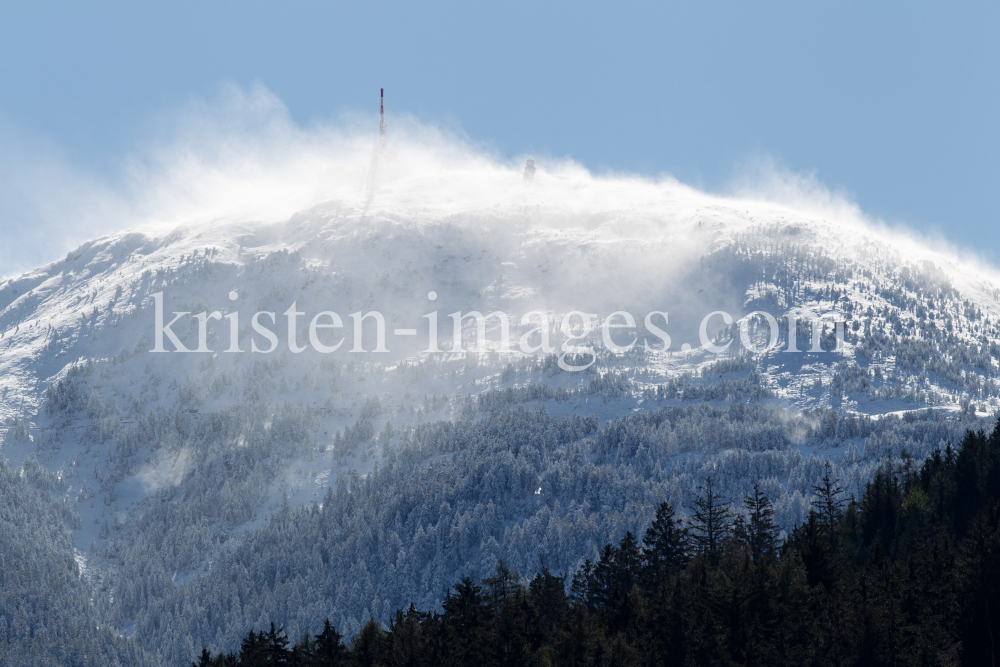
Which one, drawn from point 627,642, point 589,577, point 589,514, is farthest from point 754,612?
point 589,514

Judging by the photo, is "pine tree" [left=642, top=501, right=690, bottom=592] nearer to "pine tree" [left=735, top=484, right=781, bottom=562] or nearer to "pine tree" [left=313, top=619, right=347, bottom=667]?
"pine tree" [left=735, top=484, right=781, bottom=562]

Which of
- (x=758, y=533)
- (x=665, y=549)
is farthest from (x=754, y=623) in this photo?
(x=758, y=533)

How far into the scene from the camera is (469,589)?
200ft

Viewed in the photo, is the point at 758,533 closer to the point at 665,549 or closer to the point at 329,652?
the point at 665,549

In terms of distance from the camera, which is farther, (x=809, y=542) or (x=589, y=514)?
(x=589, y=514)

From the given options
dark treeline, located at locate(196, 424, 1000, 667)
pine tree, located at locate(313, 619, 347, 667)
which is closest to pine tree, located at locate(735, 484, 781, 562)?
dark treeline, located at locate(196, 424, 1000, 667)

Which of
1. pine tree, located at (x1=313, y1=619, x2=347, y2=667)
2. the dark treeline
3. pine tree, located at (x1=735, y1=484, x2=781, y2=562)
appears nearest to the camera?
the dark treeline

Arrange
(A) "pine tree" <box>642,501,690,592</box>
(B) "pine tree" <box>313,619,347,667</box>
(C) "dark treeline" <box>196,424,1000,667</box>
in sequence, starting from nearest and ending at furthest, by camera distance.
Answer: (C) "dark treeline" <box>196,424,1000,667</box> < (B) "pine tree" <box>313,619,347,667</box> < (A) "pine tree" <box>642,501,690,592</box>

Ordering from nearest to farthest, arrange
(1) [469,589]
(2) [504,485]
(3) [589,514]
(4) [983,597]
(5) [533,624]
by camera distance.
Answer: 1. (4) [983,597]
2. (5) [533,624]
3. (1) [469,589]
4. (3) [589,514]
5. (2) [504,485]

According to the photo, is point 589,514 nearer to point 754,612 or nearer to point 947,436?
point 947,436

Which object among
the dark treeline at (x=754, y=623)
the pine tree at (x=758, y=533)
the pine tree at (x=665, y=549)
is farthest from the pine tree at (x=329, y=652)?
the pine tree at (x=758, y=533)

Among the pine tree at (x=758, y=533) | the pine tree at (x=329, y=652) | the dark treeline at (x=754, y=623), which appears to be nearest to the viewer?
the dark treeline at (x=754, y=623)

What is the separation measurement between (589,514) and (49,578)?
11709 cm

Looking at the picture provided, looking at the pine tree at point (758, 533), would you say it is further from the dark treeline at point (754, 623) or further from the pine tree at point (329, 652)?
the pine tree at point (329, 652)
